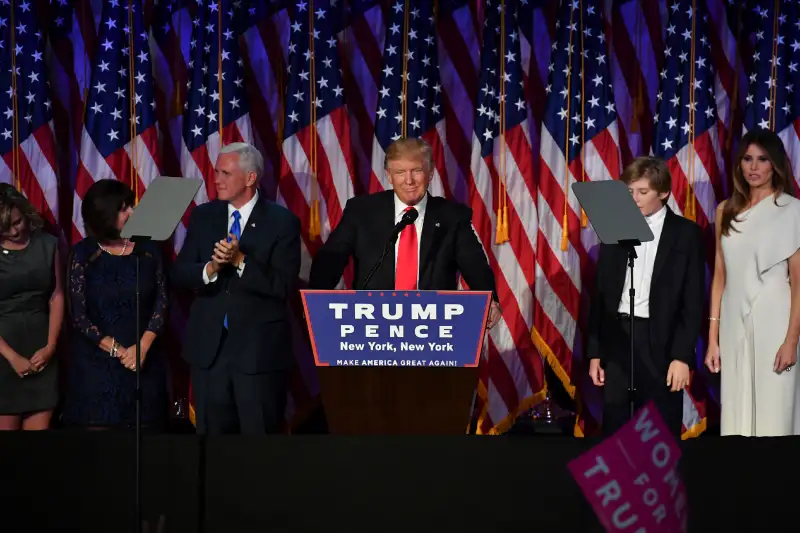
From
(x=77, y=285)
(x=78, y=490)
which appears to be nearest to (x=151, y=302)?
(x=77, y=285)

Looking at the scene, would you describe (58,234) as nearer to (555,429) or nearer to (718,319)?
(555,429)

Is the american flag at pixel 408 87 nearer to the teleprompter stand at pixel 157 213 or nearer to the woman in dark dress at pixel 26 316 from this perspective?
the woman in dark dress at pixel 26 316

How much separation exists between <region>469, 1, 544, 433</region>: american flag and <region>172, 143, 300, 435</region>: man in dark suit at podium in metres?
1.34

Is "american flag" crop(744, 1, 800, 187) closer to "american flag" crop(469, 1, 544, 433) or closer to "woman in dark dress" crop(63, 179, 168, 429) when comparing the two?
"american flag" crop(469, 1, 544, 433)

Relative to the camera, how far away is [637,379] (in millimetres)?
4547

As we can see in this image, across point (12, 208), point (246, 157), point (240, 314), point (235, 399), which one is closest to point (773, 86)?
point (246, 157)

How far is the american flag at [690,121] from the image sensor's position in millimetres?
5621

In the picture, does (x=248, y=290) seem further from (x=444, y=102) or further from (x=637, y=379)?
(x=444, y=102)

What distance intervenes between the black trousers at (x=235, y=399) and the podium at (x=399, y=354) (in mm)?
723

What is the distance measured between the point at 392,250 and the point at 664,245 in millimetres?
1186

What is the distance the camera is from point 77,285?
4.90 meters

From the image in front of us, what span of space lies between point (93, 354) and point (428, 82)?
221 centimetres

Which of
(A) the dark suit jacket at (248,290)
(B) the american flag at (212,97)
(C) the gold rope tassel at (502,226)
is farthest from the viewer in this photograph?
(B) the american flag at (212,97)

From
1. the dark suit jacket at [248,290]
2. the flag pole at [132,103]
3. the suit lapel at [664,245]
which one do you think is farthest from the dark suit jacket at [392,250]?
the flag pole at [132,103]
